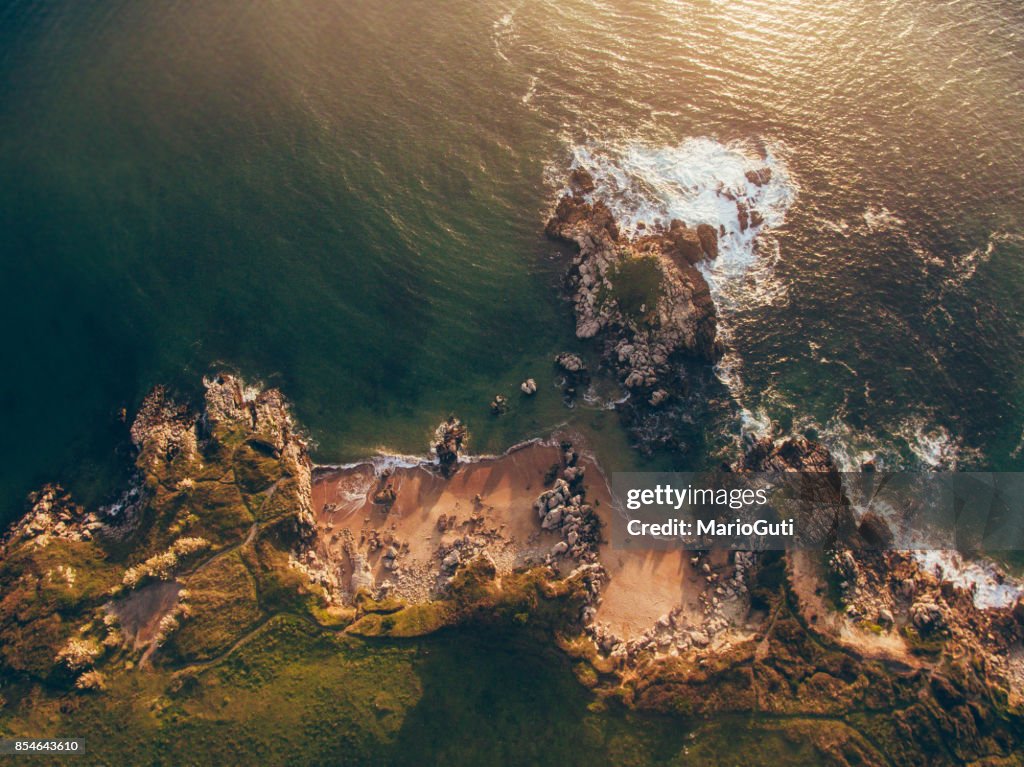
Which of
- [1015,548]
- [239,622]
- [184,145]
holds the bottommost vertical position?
[239,622]

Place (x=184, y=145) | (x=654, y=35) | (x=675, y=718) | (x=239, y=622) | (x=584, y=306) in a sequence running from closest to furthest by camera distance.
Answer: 1. (x=675, y=718)
2. (x=239, y=622)
3. (x=584, y=306)
4. (x=184, y=145)
5. (x=654, y=35)

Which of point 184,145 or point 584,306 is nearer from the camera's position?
point 584,306

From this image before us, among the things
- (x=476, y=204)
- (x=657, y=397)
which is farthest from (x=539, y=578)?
(x=476, y=204)

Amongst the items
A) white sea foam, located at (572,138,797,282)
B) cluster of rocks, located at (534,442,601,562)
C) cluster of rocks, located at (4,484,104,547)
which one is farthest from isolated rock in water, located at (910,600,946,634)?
cluster of rocks, located at (4,484,104,547)

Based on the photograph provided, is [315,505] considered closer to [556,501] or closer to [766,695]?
[556,501]

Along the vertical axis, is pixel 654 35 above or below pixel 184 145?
above

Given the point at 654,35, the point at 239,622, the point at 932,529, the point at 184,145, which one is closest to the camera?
the point at 239,622

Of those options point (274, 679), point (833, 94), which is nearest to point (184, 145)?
point (274, 679)
